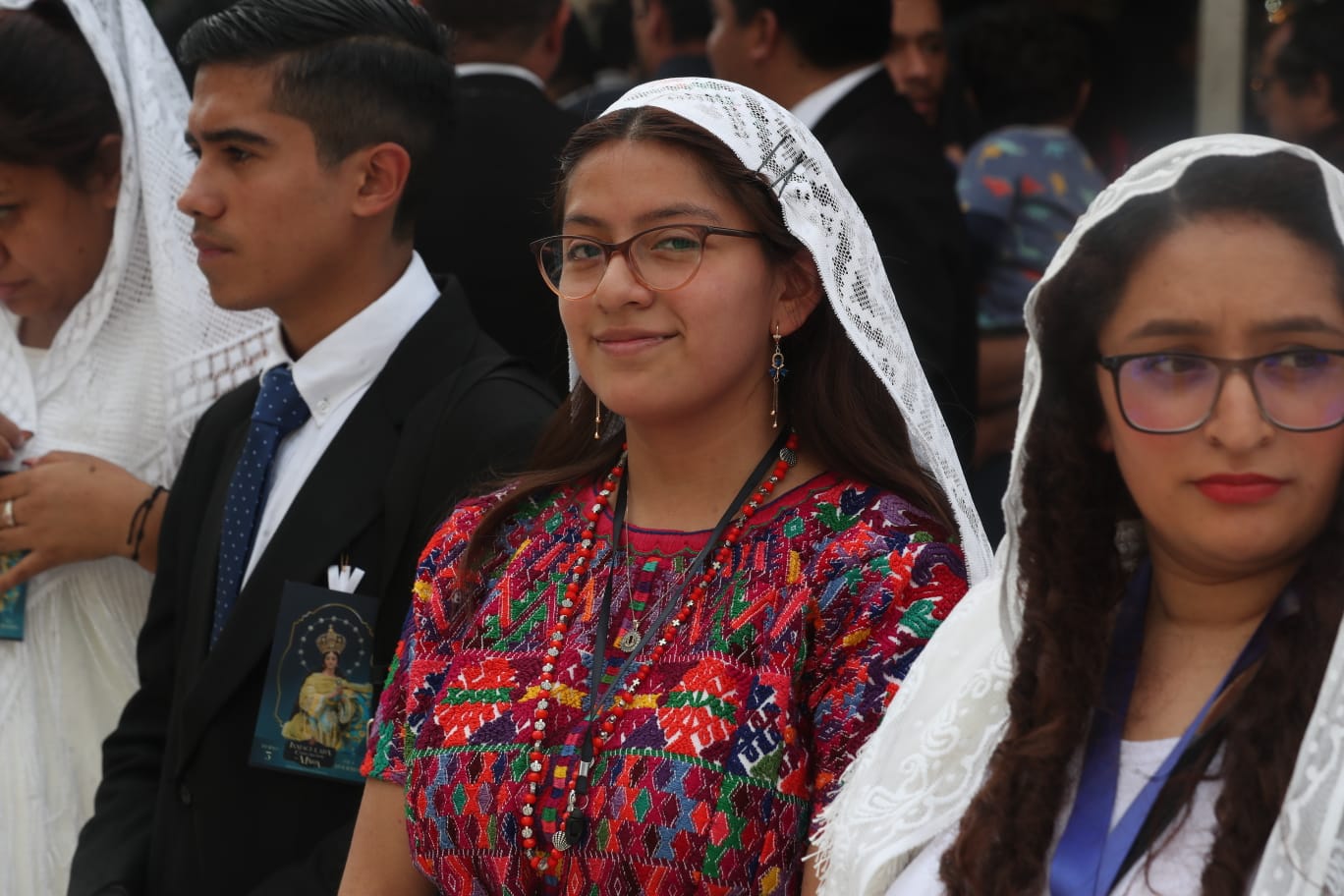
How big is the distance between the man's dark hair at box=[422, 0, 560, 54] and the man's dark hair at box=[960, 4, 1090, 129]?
1.63 meters

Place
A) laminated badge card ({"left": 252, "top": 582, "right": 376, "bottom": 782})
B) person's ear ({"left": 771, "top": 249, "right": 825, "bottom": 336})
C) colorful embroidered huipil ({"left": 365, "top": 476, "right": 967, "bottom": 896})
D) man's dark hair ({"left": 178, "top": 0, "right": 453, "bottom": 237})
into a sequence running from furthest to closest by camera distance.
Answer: man's dark hair ({"left": 178, "top": 0, "right": 453, "bottom": 237}), laminated badge card ({"left": 252, "top": 582, "right": 376, "bottom": 782}), person's ear ({"left": 771, "top": 249, "right": 825, "bottom": 336}), colorful embroidered huipil ({"left": 365, "top": 476, "right": 967, "bottom": 896})

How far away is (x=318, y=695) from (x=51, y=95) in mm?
1469

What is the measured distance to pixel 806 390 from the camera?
2.53 meters

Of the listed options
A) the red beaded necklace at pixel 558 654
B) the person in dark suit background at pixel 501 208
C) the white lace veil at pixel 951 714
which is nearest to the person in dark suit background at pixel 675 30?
the person in dark suit background at pixel 501 208

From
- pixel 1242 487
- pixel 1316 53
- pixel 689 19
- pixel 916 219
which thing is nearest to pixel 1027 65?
pixel 1316 53

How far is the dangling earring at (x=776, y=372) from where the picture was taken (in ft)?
8.23

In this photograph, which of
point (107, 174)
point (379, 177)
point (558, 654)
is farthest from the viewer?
point (107, 174)

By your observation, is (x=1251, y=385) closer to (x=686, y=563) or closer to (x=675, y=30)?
(x=686, y=563)

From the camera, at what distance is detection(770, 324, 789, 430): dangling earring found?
8.23ft

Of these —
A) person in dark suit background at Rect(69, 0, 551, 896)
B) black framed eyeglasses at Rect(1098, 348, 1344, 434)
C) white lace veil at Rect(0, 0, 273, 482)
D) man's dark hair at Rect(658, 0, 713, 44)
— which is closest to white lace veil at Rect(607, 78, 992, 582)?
black framed eyeglasses at Rect(1098, 348, 1344, 434)

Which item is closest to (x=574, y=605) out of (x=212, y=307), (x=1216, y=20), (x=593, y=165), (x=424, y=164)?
(x=593, y=165)

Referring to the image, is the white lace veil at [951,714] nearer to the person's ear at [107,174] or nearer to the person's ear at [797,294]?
the person's ear at [797,294]

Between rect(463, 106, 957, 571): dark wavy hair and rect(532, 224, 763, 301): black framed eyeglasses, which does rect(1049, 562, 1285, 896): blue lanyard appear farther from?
rect(532, 224, 763, 301): black framed eyeglasses

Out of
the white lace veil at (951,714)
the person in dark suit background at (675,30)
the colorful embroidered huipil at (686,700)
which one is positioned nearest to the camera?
the white lace veil at (951,714)
